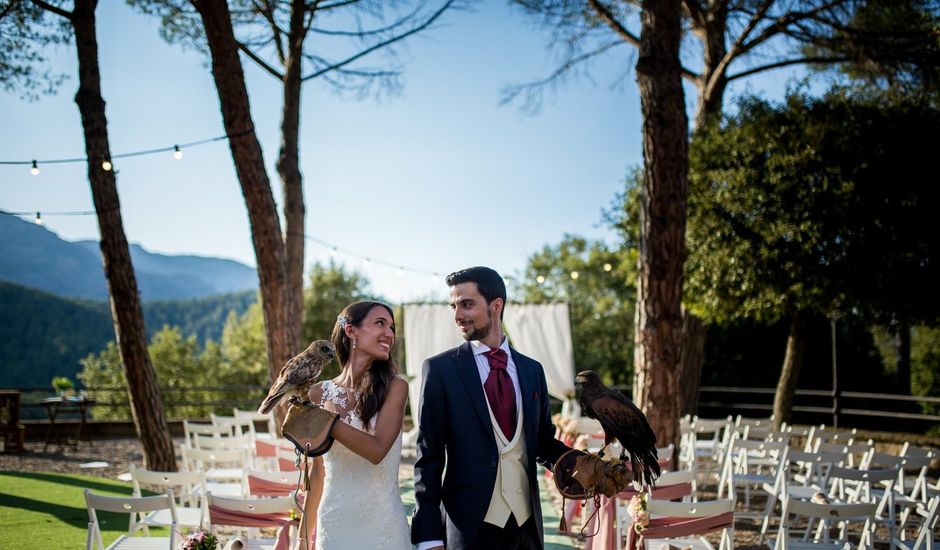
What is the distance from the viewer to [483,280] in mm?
2359

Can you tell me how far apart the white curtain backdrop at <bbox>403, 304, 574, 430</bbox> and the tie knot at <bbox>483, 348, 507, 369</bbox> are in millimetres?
8998

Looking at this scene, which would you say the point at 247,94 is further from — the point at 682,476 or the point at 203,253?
the point at 203,253

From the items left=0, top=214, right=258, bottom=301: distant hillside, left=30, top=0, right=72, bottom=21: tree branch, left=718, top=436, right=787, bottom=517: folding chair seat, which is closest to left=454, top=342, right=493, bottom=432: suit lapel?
left=718, top=436, right=787, bottom=517: folding chair seat

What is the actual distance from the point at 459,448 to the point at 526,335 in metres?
9.48

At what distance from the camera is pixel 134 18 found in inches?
396

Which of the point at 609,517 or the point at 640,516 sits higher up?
the point at 640,516

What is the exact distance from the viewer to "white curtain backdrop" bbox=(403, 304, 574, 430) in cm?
1147

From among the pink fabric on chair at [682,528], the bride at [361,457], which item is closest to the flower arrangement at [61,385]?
the pink fabric on chair at [682,528]

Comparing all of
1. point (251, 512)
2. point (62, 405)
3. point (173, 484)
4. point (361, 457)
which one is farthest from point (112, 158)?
point (361, 457)

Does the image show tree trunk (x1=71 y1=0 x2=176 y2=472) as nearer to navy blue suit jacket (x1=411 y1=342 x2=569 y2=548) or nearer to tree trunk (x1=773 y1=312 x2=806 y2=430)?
navy blue suit jacket (x1=411 y1=342 x2=569 y2=548)

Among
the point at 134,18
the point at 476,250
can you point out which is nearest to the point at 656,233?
the point at 134,18

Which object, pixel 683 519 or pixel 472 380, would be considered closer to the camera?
pixel 472 380

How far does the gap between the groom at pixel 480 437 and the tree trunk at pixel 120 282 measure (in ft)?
18.1

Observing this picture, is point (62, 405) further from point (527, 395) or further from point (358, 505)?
point (527, 395)
